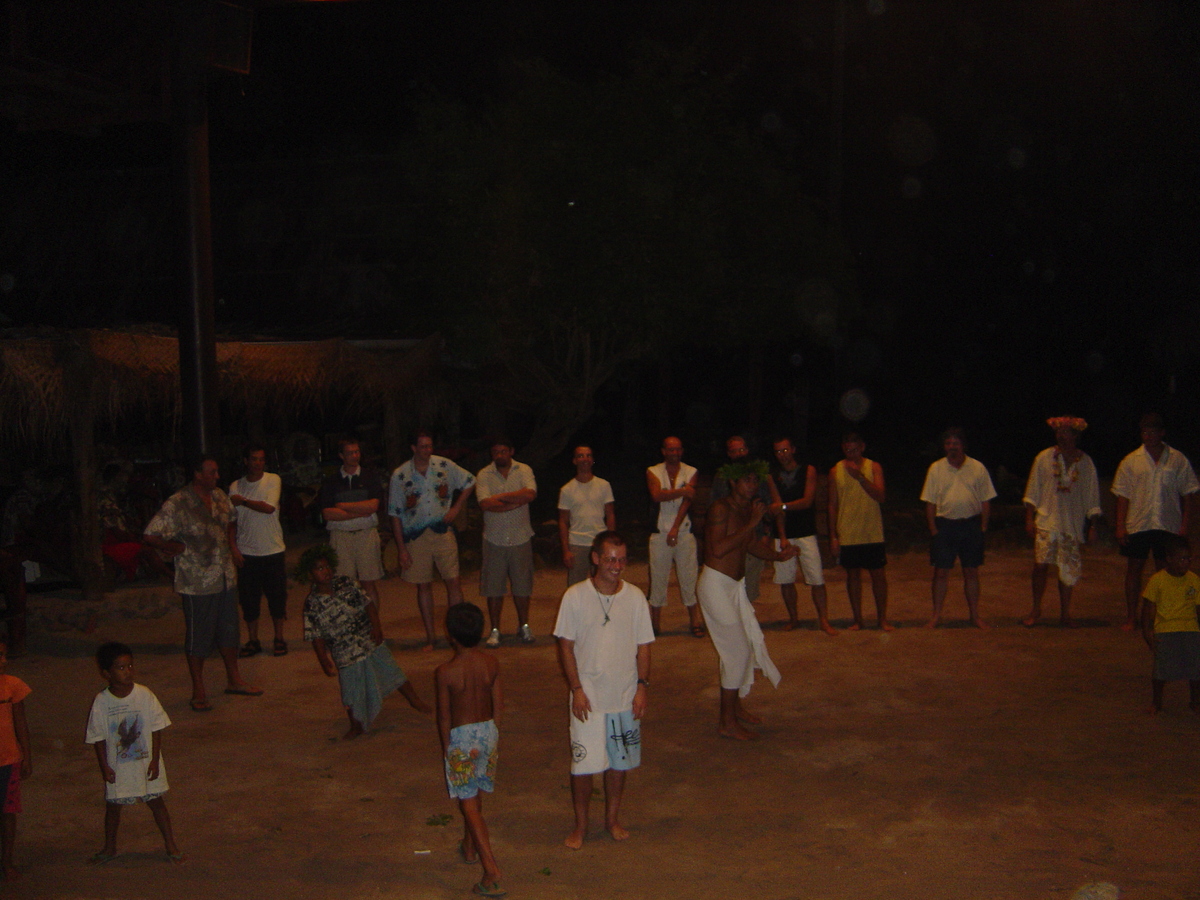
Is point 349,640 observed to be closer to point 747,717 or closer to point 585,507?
point 747,717

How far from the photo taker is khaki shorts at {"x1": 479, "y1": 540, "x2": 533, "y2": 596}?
9.02m

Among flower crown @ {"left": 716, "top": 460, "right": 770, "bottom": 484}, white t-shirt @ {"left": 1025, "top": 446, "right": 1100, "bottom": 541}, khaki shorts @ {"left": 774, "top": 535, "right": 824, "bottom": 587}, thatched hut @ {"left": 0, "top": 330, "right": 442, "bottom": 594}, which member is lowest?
khaki shorts @ {"left": 774, "top": 535, "right": 824, "bottom": 587}

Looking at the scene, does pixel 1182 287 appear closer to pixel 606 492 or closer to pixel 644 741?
pixel 606 492

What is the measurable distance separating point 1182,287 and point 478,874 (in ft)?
71.5

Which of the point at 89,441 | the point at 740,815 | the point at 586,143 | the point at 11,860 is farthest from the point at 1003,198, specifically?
the point at 11,860

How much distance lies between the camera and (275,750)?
6656mm

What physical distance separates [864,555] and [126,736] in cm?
625

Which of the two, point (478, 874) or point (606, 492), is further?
point (606, 492)

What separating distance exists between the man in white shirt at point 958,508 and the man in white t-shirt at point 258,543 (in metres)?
5.50

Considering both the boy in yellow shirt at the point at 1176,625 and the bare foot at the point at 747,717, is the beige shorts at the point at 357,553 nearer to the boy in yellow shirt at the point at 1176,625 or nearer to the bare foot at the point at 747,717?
the bare foot at the point at 747,717

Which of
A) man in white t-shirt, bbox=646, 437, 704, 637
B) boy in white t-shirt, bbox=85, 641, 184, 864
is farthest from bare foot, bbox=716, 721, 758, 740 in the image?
boy in white t-shirt, bbox=85, 641, 184, 864

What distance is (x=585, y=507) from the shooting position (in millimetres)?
8969

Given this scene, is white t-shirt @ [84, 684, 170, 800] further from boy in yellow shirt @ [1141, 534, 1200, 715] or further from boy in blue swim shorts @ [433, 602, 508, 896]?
boy in yellow shirt @ [1141, 534, 1200, 715]

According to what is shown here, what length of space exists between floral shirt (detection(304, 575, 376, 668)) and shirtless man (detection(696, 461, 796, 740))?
217 cm
